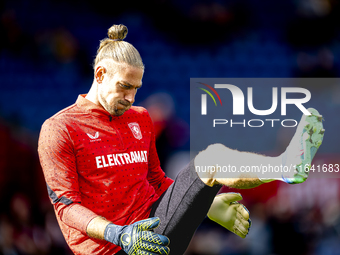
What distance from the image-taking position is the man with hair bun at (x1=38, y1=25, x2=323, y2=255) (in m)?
1.51

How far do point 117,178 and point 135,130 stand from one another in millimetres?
293

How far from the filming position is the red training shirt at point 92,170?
1.65 meters

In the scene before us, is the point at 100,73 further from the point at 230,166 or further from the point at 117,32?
the point at 230,166

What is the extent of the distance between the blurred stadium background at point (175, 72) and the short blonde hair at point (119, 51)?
2.11 m

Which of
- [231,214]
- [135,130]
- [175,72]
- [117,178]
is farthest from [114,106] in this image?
[175,72]

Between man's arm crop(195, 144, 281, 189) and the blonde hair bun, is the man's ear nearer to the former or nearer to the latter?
the blonde hair bun

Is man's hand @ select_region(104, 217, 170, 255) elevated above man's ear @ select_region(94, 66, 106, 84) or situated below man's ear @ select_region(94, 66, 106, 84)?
below

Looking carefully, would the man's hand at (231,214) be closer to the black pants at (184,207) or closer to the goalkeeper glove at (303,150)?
the black pants at (184,207)

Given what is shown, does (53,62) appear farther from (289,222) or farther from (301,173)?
(301,173)

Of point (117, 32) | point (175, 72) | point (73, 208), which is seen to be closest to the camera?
point (73, 208)

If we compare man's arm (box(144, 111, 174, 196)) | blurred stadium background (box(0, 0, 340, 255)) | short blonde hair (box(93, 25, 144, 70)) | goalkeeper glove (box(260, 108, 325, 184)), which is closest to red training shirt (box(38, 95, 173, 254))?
man's arm (box(144, 111, 174, 196))

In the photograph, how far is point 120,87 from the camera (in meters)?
1.75

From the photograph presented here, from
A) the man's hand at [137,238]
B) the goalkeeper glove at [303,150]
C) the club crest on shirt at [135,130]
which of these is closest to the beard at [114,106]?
the club crest on shirt at [135,130]

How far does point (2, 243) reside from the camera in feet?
12.5
